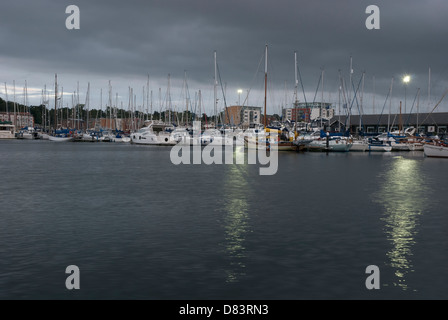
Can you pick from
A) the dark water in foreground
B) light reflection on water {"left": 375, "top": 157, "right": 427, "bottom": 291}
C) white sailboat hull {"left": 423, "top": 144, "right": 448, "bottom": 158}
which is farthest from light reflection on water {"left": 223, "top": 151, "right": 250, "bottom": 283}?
white sailboat hull {"left": 423, "top": 144, "right": 448, "bottom": 158}

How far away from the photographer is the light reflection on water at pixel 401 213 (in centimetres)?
1498

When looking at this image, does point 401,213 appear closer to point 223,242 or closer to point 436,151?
point 223,242

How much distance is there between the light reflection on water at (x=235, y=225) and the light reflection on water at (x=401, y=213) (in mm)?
4618

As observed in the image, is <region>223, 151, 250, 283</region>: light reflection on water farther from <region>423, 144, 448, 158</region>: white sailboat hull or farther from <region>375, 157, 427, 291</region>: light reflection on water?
<region>423, 144, 448, 158</region>: white sailboat hull

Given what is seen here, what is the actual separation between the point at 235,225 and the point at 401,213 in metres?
9.47

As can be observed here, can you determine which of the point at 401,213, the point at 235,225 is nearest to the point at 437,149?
the point at 401,213

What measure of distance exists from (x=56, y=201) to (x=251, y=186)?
49.8ft

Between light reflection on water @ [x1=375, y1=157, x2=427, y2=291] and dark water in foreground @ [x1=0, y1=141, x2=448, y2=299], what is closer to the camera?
dark water in foreground @ [x1=0, y1=141, x2=448, y2=299]

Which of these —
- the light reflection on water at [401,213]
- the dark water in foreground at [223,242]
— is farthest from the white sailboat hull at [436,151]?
the dark water in foreground at [223,242]

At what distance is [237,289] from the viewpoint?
492 inches

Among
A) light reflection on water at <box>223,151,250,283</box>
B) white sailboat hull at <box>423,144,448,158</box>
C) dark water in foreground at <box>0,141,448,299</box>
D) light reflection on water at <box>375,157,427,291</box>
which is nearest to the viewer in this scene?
dark water in foreground at <box>0,141,448,299</box>

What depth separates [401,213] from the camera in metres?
24.6

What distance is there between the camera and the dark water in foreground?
12.6 metres

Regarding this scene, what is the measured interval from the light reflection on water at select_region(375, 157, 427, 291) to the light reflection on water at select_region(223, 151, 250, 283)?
462 centimetres
